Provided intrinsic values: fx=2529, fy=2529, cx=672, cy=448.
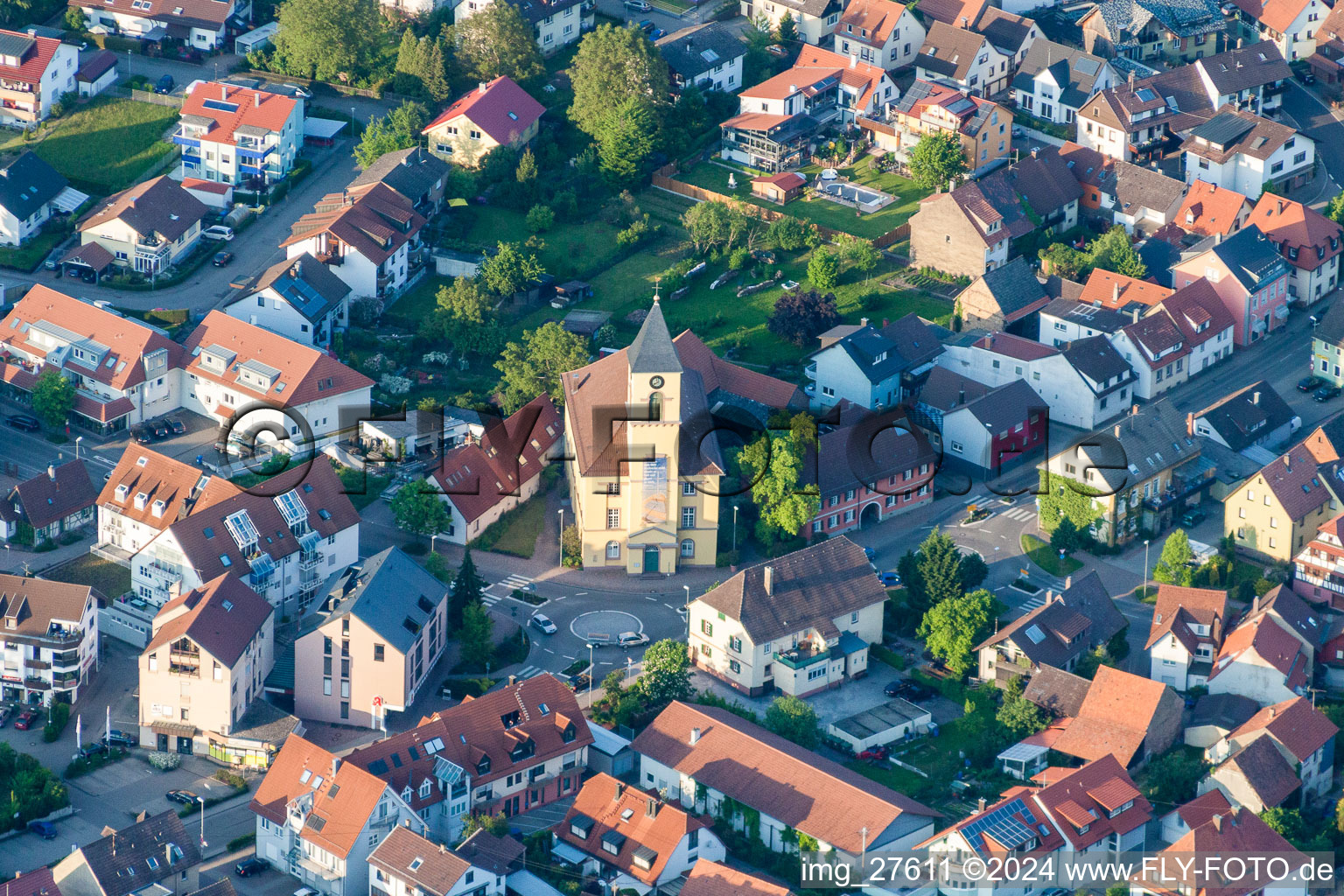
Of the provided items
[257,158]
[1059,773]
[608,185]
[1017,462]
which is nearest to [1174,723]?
[1059,773]

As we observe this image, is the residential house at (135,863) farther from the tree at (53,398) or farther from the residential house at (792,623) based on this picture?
the tree at (53,398)

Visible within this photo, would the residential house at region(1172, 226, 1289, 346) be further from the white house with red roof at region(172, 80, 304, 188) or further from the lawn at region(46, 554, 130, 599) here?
the lawn at region(46, 554, 130, 599)

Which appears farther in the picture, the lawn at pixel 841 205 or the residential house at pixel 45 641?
the lawn at pixel 841 205

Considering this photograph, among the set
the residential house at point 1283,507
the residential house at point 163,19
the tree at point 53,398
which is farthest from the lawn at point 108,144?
the residential house at point 1283,507

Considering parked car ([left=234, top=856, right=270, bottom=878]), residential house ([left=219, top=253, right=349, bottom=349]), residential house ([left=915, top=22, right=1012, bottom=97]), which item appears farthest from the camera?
residential house ([left=915, top=22, right=1012, bottom=97])

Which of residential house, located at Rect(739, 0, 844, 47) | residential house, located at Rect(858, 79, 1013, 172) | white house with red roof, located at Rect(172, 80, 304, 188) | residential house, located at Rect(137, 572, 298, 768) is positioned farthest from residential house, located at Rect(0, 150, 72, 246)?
residential house, located at Rect(858, 79, 1013, 172)

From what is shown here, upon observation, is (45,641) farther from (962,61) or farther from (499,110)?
(962,61)
